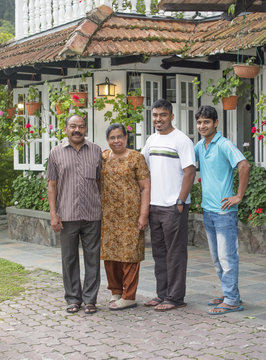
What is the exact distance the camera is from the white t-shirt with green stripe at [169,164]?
19.6 ft

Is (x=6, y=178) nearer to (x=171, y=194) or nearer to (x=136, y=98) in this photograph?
(x=136, y=98)

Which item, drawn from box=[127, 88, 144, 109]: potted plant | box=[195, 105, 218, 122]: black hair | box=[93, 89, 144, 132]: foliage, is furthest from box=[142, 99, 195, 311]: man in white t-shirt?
box=[127, 88, 144, 109]: potted plant

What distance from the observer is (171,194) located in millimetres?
6020

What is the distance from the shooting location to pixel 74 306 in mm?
6109

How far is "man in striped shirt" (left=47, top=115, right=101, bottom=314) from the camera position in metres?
6.05

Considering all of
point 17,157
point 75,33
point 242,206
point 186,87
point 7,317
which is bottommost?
point 7,317

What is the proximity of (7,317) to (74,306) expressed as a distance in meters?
0.66

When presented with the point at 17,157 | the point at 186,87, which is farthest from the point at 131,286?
the point at 17,157

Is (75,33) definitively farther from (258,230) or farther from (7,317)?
(7,317)

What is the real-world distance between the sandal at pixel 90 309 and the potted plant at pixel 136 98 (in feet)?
16.6

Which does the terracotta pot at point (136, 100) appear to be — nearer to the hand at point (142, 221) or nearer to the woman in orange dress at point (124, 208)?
the woman in orange dress at point (124, 208)

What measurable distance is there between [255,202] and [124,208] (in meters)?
3.73

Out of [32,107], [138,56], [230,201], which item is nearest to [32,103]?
[32,107]

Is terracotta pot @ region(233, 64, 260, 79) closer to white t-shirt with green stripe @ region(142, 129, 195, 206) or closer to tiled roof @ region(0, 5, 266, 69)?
tiled roof @ region(0, 5, 266, 69)
